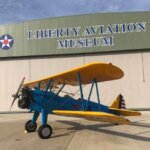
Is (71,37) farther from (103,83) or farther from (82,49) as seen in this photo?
(103,83)

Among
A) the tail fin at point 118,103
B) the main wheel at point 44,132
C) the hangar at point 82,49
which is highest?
the hangar at point 82,49

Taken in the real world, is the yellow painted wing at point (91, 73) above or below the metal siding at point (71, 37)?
below

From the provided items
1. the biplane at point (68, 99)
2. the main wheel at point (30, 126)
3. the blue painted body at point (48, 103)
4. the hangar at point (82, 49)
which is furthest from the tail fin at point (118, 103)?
the hangar at point (82, 49)

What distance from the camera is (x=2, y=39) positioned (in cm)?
2381

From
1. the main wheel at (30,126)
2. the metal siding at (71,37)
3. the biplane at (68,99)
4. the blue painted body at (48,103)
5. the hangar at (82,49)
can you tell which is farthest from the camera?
the metal siding at (71,37)

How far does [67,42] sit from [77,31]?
1104 millimetres

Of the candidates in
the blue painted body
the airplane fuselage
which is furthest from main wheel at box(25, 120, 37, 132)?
the airplane fuselage

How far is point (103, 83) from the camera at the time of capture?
22.5 metres

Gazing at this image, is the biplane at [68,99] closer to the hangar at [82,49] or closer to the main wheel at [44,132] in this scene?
the main wheel at [44,132]

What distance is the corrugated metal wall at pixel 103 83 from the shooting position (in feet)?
72.5

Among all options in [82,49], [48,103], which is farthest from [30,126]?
[82,49]

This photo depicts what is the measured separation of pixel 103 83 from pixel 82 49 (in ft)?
9.61

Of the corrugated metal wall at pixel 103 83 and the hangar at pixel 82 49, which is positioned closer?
the corrugated metal wall at pixel 103 83

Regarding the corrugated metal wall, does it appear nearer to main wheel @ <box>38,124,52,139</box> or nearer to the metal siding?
the metal siding
